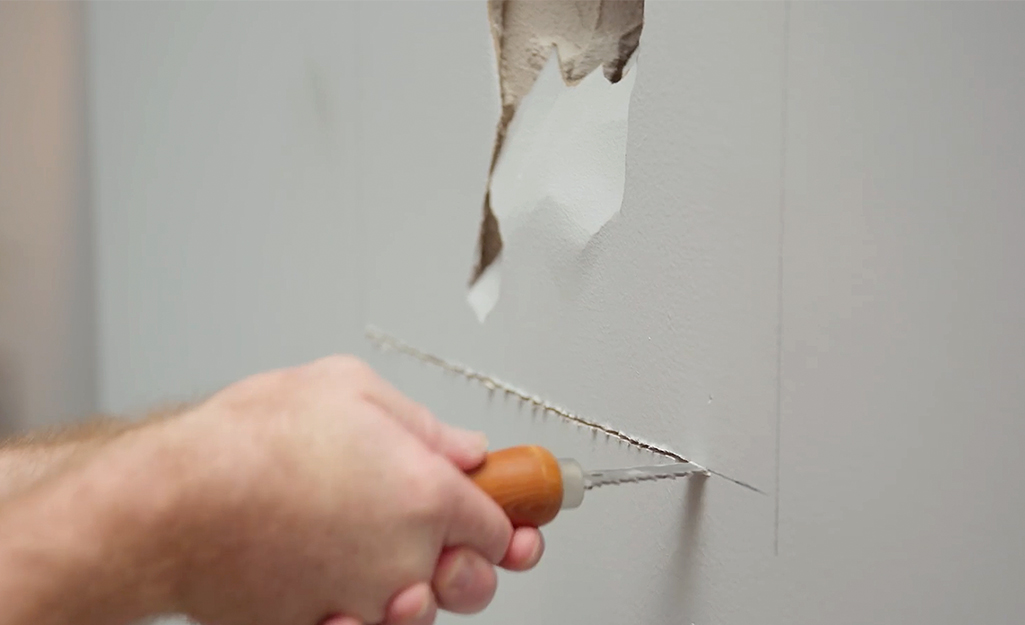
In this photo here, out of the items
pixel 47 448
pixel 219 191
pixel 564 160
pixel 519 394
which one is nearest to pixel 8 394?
pixel 219 191

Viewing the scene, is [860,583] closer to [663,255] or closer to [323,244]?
[663,255]

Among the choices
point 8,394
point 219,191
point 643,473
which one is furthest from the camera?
point 8,394

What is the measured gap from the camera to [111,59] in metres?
1.75

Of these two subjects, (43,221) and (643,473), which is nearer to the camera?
(643,473)

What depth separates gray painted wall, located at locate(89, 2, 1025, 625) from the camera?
14.2 inches

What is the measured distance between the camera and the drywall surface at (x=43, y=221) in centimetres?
173

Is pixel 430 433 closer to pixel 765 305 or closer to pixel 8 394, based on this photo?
pixel 765 305

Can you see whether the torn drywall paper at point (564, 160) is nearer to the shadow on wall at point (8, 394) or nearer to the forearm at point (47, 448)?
the forearm at point (47, 448)

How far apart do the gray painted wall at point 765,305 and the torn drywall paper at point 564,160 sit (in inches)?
0.8

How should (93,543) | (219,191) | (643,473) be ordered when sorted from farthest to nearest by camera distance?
1. (219,191)
2. (643,473)
3. (93,543)

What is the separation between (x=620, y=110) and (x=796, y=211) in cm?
18

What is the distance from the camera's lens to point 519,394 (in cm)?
72

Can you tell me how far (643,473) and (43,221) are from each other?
1.76 m

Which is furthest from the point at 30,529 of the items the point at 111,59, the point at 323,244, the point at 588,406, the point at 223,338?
the point at 111,59
